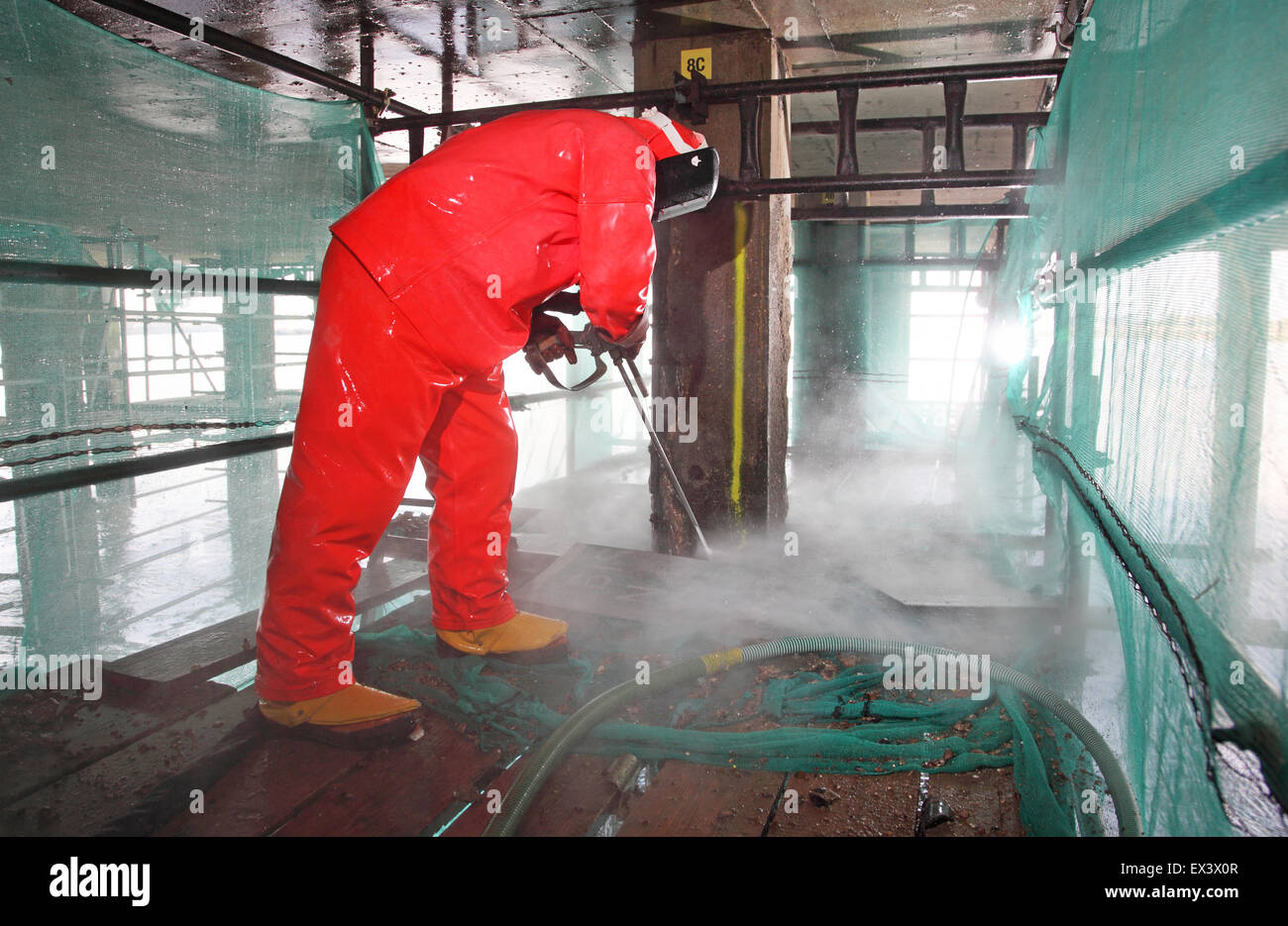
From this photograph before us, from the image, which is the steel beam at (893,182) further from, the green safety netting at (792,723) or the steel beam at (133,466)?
the steel beam at (133,466)

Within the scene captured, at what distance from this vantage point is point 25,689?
255 centimetres

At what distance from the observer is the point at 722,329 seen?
4.40 m

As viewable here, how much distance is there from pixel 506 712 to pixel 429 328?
1.22 metres

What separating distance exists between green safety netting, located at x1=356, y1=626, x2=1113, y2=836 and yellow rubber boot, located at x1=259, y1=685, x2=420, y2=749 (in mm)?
211

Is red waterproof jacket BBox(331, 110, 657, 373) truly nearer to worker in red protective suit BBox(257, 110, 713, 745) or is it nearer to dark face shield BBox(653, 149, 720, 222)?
worker in red protective suit BBox(257, 110, 713, 745)

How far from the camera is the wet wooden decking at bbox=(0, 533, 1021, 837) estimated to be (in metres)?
1.91

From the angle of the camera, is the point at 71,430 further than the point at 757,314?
No

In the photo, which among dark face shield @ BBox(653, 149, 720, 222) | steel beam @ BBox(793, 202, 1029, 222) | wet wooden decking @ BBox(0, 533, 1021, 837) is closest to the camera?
wet wooden decking @ BBox(0, 533, 1021, 837)

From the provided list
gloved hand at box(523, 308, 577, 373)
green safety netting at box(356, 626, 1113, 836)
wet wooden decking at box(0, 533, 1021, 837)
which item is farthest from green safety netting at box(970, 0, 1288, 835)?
gloved hand at box(523, 308, 577, 373)

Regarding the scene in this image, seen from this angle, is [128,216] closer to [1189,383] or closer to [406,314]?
[406,314]

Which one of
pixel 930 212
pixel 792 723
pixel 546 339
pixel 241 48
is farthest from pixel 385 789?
pixel 930 212
